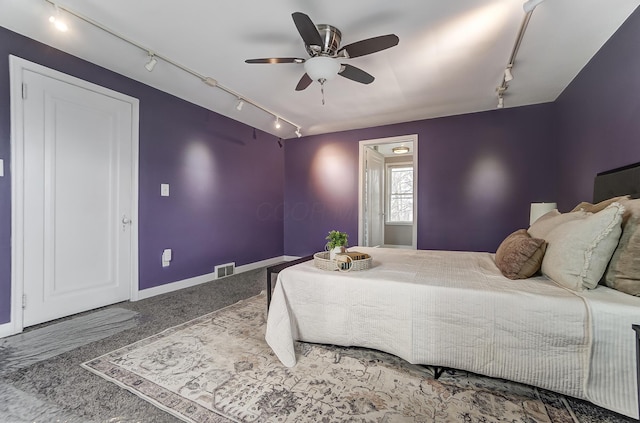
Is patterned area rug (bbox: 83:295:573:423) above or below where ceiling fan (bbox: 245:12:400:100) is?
below

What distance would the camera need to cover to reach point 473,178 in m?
4.19

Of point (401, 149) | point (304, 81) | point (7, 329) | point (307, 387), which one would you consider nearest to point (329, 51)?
point (304, 81)

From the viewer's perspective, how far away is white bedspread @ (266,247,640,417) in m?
1.37

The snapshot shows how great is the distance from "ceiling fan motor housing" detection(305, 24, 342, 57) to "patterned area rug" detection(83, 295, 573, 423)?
235cm

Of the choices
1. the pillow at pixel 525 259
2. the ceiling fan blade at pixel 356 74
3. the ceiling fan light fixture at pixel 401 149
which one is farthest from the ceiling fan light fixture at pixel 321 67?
the ceiling fan light fixture at pixel 401 149

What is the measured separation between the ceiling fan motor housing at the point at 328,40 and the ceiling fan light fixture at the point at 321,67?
5 cm

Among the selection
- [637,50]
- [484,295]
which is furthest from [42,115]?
[637,50]

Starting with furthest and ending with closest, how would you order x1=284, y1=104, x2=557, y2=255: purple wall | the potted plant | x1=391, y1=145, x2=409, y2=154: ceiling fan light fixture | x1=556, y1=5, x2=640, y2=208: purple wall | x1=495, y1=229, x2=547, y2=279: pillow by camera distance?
x1=391, y1=145, x2=409, y2=154: ceiling fan light fixture, x1=284, y1=104, x2=557, y2=255: purple wall, the potted plant, x1=556, y1=5, x2=640, y2=208: purple wall, x1=495, y1=229, x2=547, y2=279: pillow

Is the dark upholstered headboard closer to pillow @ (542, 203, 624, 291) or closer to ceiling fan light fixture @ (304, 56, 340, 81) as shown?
pillow @ (542, 203, 624, 291)

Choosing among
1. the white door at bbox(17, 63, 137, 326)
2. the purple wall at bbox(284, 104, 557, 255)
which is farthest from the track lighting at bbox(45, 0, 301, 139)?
the purple wall at bbox(284, 104, 557, 255)

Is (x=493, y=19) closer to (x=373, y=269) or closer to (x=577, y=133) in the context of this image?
(x=577, y=133)

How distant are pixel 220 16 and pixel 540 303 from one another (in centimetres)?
283

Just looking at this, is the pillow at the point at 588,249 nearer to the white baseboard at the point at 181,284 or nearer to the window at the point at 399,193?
the white baseboard at the point at 181,284

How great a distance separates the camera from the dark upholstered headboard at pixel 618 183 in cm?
200
